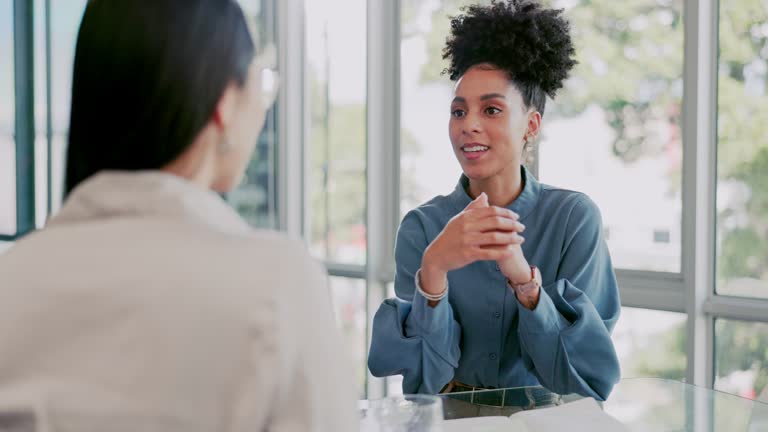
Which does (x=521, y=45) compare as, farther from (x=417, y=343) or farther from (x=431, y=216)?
(x=417, y=343)

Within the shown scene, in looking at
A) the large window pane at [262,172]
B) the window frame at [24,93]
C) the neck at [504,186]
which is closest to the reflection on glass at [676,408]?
the neck at [504,186]

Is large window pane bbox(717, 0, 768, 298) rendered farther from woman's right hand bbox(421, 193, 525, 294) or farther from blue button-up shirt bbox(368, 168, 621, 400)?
woman's right hand bbox(421, 193, 525, 294)

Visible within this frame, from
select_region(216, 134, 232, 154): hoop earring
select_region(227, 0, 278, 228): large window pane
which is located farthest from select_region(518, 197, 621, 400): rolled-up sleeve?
select_region(227, 0, 278, 228): large window pane

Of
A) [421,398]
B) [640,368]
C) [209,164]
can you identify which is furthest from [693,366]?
[209,164]

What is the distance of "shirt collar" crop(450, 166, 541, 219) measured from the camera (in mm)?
1763

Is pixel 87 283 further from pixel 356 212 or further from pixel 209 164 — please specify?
pixel 356 212

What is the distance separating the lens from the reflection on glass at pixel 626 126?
8.74ft

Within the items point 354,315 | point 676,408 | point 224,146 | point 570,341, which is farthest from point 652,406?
point 354,315

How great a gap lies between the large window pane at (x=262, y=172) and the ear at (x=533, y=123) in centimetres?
223

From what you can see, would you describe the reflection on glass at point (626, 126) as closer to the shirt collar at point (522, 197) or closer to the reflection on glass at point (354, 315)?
the shirt collar at point (522, 197)

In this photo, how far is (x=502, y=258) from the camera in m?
1.48

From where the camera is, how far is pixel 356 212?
12.5 feet

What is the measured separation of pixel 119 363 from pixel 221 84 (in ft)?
0.81

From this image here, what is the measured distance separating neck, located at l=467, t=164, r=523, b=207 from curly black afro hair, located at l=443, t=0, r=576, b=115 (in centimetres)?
17
